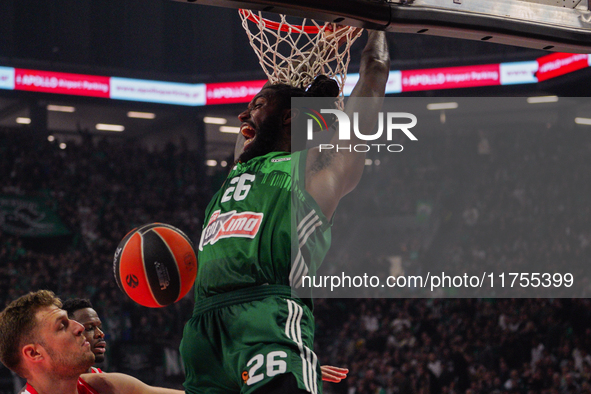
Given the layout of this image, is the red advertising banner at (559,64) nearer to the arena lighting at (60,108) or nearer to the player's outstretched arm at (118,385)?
the arena lighting at (60,108)

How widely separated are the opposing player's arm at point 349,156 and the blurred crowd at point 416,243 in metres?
8.59

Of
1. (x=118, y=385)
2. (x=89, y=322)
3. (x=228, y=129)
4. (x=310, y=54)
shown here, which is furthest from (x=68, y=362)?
(x=228, y=129)

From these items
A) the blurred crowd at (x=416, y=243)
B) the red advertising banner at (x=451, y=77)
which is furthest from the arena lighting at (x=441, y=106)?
the red advertising banner at (x=451, y=77)

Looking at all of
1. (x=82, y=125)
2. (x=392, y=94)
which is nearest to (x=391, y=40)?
(x=392, y=94)

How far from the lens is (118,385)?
3.19m

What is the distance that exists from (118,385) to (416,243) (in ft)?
41.0

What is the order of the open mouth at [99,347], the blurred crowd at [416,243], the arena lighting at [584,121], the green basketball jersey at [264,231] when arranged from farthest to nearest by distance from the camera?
the arena lighting at [584,121], the blurred crowd at [416,243], the open mouth at [99,347], the green basketball jersey at [264,231]

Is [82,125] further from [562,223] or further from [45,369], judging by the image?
[45,369]

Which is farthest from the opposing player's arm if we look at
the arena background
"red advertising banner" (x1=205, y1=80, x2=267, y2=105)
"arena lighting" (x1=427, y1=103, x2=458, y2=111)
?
"arena lighting" (x1=427, y1=103, x2=458, y2=111)

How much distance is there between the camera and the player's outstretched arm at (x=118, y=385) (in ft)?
10.4

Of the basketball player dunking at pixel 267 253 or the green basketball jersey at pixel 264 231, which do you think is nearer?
the basketball player dunking at pixel 267 253

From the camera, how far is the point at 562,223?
14.2 meters

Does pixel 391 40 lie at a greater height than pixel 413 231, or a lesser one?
greater

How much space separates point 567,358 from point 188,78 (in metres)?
11.8
